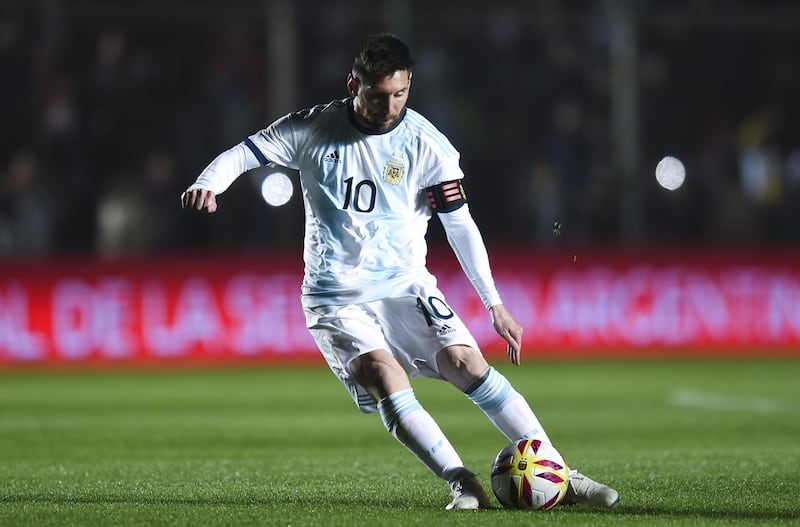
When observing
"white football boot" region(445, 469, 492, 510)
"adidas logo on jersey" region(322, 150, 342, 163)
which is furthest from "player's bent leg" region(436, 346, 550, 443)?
"adidas logo on jersey" region(322, 150, 342, 163)

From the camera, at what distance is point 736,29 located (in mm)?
17234

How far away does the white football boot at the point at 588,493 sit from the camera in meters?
6.03

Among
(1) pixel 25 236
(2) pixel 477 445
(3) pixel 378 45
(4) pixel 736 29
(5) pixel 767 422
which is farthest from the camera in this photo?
(4) pixel 736 29

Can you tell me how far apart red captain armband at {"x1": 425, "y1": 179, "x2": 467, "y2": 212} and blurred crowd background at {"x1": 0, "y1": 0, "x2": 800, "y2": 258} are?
31.3 feet

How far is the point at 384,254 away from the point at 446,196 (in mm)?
384

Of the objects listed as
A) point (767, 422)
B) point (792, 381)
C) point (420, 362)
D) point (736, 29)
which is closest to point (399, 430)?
point (420, 362)

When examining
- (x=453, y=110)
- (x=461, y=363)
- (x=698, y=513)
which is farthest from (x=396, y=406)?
(x=453, y=110)

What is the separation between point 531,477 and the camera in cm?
595

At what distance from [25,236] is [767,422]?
8963 millimetres

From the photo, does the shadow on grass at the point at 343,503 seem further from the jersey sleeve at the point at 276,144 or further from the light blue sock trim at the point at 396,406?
the jersey sleeve at the point at 276,144

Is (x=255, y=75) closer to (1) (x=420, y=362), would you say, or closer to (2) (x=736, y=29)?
(2) (x=736, y=29)

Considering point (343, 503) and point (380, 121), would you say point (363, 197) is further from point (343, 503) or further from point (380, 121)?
point (343, 503)

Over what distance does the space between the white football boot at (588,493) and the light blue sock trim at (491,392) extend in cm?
47

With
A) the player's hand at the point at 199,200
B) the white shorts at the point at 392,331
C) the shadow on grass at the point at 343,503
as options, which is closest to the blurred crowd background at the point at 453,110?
the shadow on grass at the point at 343,503
